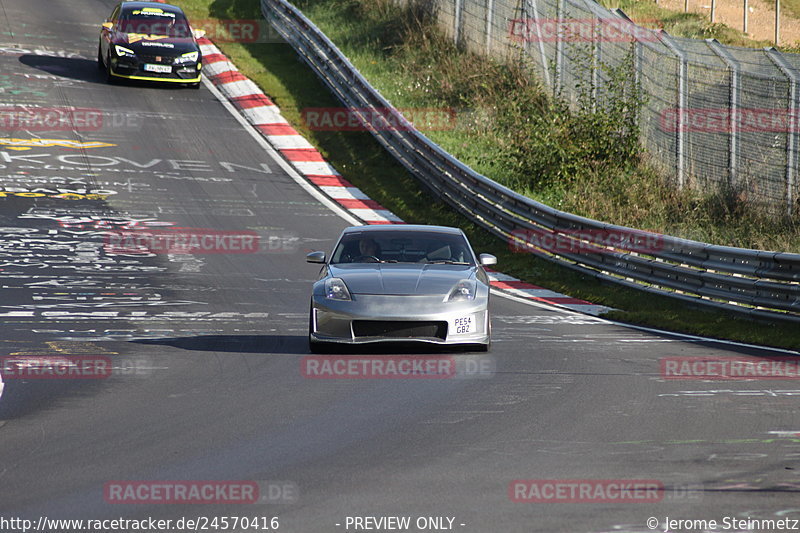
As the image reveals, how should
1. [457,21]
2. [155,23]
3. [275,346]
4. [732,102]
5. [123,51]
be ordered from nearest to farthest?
1. [275,346]
2. [732,102]
3. [123,51]
4. [155,23]
5. [457,21]

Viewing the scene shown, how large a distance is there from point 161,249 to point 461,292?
8.57 metres

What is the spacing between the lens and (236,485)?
612cm

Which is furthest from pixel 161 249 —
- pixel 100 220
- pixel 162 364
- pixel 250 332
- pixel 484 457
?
pixel 484 457

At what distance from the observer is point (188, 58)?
2856cm

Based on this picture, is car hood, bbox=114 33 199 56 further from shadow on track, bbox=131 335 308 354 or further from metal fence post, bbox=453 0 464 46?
shadow on track, bbox=131 335 308 354

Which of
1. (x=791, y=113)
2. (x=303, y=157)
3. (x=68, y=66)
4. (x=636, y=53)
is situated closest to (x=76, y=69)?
(x=68, y=66)

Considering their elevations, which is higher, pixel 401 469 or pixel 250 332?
pixel 401 469

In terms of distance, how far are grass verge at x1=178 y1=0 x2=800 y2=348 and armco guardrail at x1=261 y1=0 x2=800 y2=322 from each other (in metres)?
0.22

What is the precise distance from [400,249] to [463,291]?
132cm

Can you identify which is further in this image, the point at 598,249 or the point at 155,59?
the point at 155,59

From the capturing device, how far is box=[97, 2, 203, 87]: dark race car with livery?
1112 inches

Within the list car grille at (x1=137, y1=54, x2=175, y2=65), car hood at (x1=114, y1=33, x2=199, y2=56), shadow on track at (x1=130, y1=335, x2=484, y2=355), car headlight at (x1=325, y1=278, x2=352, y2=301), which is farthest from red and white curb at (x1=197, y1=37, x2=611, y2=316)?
car headlight at (x1=325, y1=278, x2=352, y2=301)

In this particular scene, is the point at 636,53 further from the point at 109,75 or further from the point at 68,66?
the point at 68,66

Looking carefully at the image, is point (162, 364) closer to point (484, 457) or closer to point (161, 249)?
point (484, 457)
